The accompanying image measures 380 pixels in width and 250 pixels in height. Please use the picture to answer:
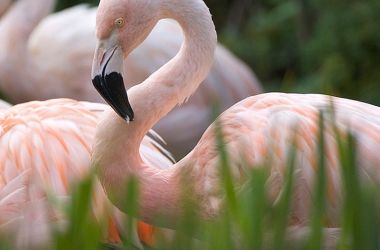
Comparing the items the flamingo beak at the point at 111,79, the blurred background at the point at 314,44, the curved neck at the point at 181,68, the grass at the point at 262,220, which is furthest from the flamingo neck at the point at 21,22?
the grass at the point at 262,220

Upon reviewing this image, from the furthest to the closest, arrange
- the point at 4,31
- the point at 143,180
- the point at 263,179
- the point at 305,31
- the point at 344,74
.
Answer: the point at 305,31 < the point at 344,74 < the point at 4,31 < the point at 143,180 < the point at 263,179

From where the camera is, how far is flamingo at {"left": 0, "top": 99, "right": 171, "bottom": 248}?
385cm

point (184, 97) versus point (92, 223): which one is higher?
point (92, 223)

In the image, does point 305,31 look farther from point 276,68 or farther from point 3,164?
point 3,164

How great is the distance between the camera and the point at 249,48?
9.00 meters

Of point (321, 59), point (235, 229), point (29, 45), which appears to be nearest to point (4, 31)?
point (29, 45)

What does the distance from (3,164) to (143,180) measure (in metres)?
0.74

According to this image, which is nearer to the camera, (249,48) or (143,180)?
(143,180)

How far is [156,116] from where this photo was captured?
3.73 m

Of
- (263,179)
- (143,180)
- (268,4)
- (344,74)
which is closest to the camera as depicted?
(263,179)

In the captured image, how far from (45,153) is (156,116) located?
0.62 m

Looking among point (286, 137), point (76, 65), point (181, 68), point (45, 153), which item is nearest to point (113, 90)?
point (181, 68)

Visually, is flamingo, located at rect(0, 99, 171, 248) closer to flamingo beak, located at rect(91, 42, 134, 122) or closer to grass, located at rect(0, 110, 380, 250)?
flamingo beak, located at rect(91, 42, 134, 122)

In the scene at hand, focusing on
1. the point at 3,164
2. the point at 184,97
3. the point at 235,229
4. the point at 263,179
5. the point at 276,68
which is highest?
the point at 263,179
